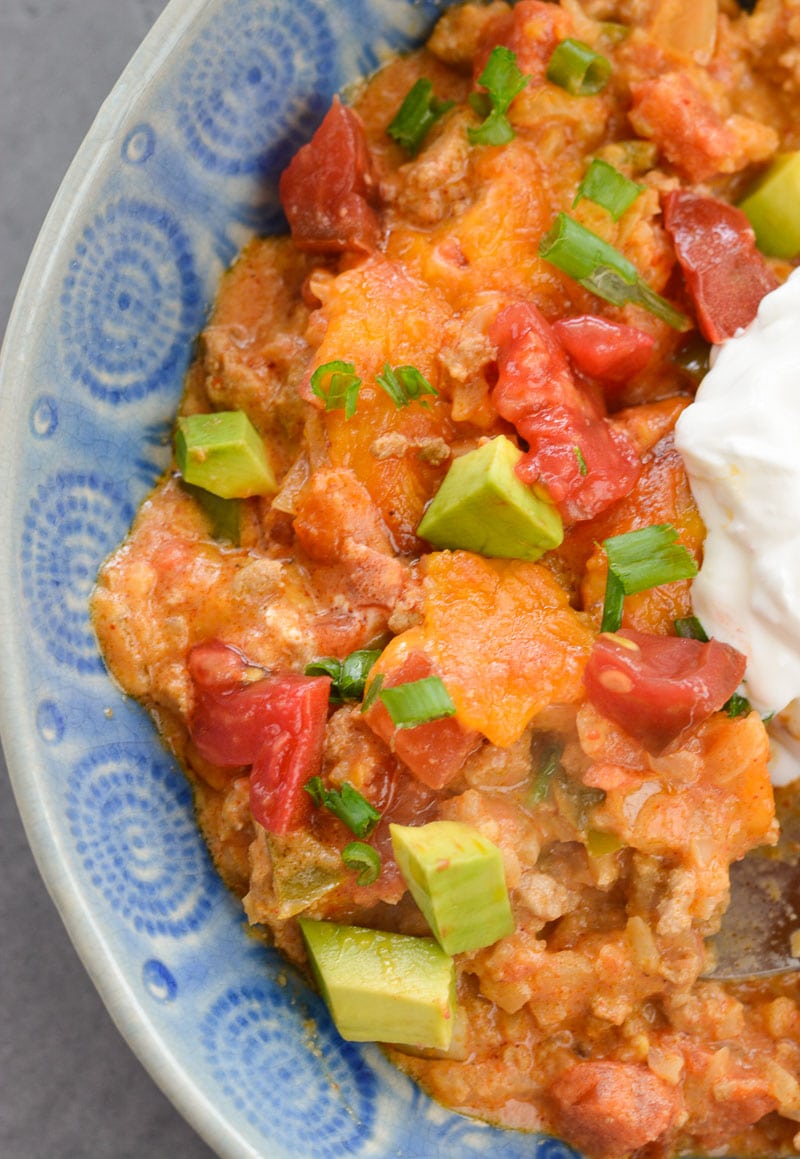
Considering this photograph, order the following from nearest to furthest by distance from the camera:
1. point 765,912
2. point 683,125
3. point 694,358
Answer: point 683,125
point 694,358
point 765,912

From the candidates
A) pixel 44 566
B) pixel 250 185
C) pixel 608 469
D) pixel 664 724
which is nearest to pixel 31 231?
pixel 250 185

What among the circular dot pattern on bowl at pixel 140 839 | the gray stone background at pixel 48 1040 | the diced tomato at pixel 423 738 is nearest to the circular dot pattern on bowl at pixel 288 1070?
the circular dot pattern on bowl at pixel 140 839

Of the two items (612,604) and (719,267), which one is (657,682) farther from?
(719,267)

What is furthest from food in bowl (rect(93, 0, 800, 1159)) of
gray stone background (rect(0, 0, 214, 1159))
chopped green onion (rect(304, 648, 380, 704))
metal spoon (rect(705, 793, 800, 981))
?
gray stone background (rect(0, 0, 214, 1159))

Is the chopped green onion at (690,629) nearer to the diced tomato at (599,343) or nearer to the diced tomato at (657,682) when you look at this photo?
the diced tomato at (657,682)

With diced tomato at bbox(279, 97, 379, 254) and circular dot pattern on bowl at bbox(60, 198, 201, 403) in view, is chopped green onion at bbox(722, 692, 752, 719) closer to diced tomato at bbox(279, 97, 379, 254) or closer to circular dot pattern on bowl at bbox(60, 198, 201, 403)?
diced tomato at bbox(279, 97, 379, 254)

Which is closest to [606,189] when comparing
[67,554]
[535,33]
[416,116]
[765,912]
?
[535,33]

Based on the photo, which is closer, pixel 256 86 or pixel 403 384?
pixel 403 384
